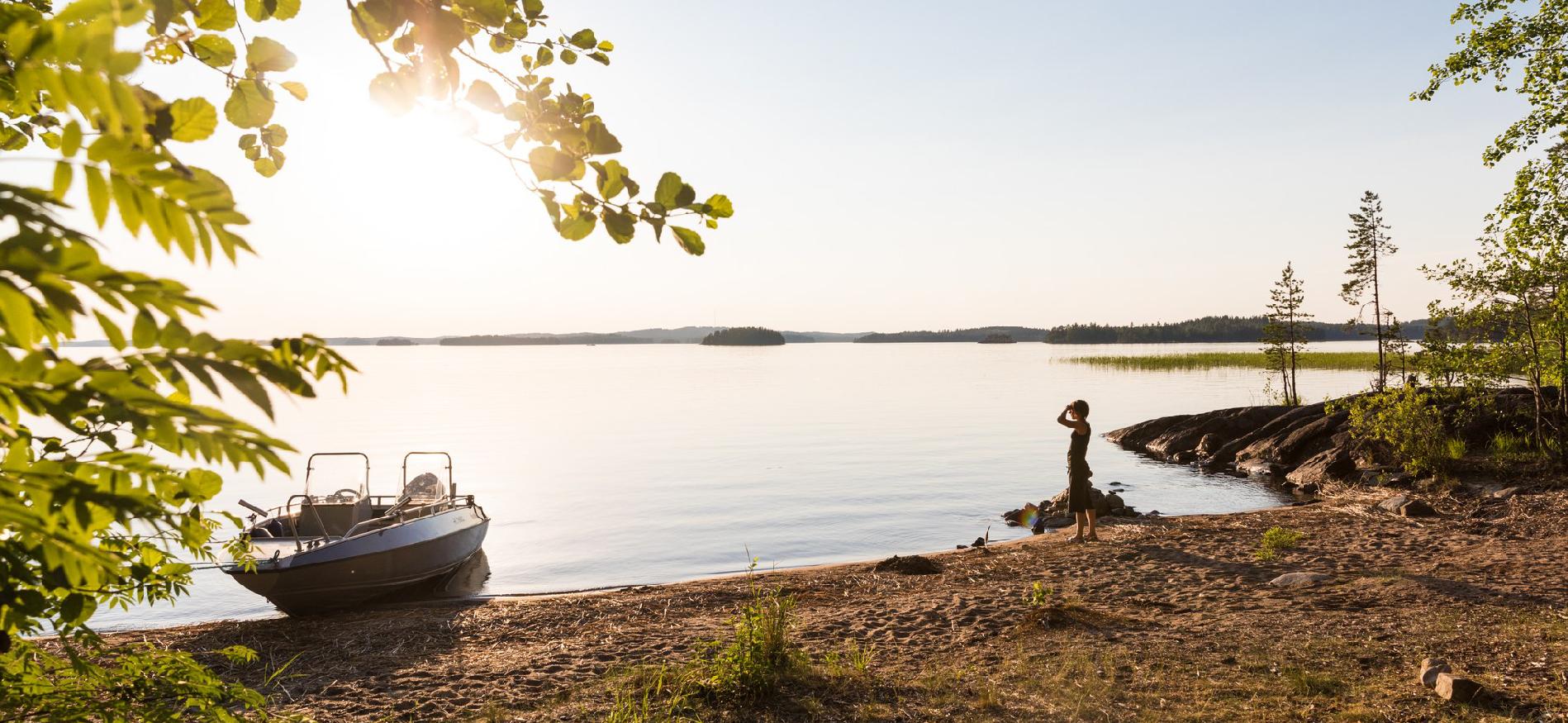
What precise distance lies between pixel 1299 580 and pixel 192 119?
1241 cm

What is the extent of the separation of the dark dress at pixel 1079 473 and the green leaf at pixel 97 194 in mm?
14484

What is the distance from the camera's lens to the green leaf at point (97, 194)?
1.25m

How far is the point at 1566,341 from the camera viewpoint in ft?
50.9

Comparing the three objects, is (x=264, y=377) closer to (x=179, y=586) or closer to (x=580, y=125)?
(x=580, y=125)

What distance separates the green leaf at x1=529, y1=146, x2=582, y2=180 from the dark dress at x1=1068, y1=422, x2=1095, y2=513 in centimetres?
1309

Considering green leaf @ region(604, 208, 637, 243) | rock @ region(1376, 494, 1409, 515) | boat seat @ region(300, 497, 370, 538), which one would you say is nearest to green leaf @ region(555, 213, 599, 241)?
green leaf @ region(604, 208, 637, 243)

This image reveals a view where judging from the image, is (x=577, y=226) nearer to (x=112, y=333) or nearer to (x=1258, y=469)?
(x=112, y=333)

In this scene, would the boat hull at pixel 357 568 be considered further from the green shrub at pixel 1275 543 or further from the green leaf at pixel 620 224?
the green shrub at pixel 1275 543

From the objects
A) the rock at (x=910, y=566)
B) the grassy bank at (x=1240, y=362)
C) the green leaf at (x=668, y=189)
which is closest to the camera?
the green leaf at (x=668, y=189)

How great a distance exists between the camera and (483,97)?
3.03 metres

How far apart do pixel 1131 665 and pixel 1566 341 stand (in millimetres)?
13563

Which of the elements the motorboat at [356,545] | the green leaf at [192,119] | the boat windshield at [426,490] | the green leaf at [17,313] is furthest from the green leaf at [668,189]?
the boat windshield at [426,490]

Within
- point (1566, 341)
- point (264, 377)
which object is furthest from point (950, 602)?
Result: point (1566, 341)

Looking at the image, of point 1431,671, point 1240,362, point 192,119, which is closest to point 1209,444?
point 1431,671
